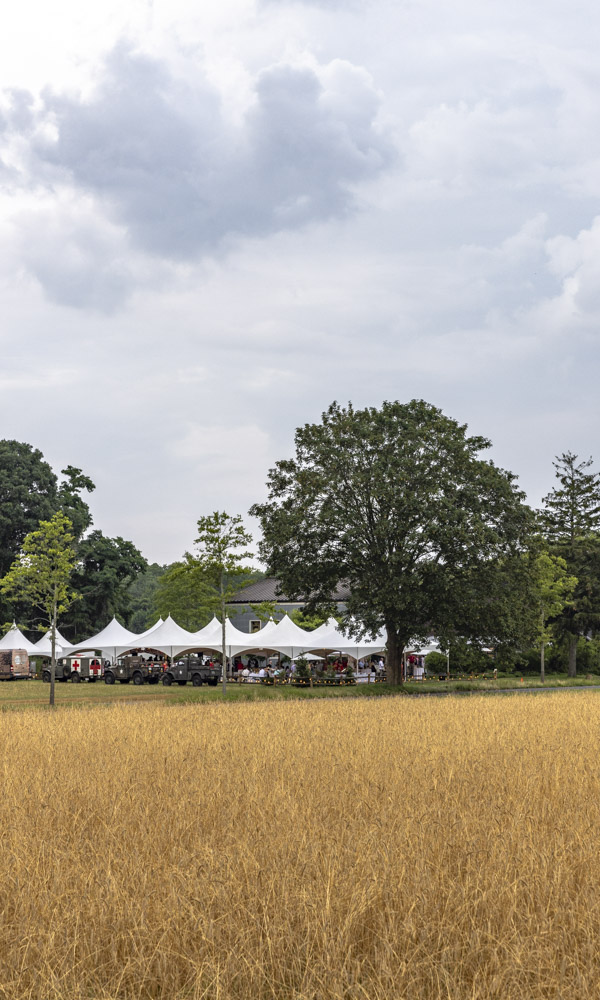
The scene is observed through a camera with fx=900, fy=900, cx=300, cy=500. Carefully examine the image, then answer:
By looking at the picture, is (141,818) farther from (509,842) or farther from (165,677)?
(165,677)

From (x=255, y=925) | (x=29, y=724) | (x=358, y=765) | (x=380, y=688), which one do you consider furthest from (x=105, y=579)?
(x=255, y=925)

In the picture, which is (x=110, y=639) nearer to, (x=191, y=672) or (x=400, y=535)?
(x=191, y=672)

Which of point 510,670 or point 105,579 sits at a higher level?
point 105,579

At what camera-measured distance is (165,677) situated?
141 ft

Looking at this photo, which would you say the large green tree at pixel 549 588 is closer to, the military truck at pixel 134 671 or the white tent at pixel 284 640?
the white tent at pixel 284 640

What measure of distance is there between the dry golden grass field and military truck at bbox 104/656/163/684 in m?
35.4

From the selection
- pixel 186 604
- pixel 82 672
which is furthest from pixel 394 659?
pixel 186 604

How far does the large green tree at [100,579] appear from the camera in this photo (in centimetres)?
6894

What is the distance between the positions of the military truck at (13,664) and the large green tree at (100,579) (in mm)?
13217

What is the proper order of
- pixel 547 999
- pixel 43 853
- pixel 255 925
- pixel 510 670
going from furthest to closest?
pixel 510 670
pixel 43 853
pixel 255 925
pixel 547 999

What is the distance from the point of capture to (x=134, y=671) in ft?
153

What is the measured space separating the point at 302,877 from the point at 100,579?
2582 inches

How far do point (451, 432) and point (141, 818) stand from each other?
30.1 meters

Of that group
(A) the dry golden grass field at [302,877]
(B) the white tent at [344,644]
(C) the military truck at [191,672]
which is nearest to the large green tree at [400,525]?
(B) the white tent at [344,644]
